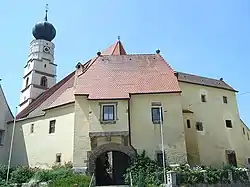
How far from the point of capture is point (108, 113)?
2428 centimetres

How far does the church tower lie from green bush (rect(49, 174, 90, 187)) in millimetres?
21707

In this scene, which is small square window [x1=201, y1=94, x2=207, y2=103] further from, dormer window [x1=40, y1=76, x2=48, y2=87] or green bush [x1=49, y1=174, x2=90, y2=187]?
dormer window [x1=40, y1=76, x2=48, y2=87]

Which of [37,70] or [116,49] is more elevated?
[37,70]

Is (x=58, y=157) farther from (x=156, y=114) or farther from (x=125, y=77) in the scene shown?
(x=156, y=114)

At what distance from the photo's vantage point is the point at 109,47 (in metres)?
34.7

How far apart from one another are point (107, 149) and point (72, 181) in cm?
415

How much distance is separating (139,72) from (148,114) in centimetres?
452

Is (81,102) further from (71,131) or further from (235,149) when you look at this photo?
(235,149)

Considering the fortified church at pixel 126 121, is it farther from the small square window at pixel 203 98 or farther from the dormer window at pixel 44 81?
the dormer window at pixel 44 81

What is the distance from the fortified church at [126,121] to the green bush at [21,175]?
205cm

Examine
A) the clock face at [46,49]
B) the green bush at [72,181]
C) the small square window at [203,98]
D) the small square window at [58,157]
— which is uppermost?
the clock face at [46,49]

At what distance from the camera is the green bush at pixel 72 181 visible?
65.9 feet

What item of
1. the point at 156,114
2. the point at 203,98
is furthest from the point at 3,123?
the point at 203,98

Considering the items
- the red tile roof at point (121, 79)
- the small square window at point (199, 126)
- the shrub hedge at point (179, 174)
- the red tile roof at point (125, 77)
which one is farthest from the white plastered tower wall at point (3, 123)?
the small square window at point (199, 126)
